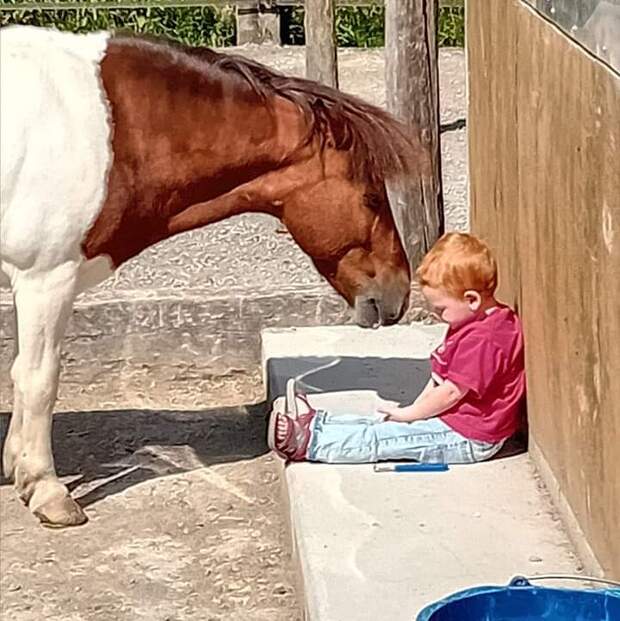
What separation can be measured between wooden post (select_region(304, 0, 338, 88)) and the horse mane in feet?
10.3

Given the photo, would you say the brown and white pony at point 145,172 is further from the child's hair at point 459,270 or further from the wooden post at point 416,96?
the wooden post at point 416,96

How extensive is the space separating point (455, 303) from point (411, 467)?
1.43 feet

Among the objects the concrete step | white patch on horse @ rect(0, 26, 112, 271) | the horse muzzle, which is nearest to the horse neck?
white patch on horse @ rect(0, 26, 112, 271)

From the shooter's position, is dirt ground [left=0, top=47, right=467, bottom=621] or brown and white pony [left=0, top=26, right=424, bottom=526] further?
brown and white pony [left=0, top=26, right=424, bottom=526]

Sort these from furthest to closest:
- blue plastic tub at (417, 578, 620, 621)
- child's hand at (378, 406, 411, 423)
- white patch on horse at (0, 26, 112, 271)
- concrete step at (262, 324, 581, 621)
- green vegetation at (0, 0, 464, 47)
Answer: green vegetation at (0, 0, 464, 47) < child's hand at (378, 406, 411, 423) < white patch on horse at (0, 26, 112, 271) < concrete step at (262, 324, 581, 621) < blue plastic tub at (417, 578, 620, 621)

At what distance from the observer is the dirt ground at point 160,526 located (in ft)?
12.5

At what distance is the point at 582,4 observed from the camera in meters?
3.27

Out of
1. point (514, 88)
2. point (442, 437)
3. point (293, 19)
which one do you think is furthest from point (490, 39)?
point (293, 19)

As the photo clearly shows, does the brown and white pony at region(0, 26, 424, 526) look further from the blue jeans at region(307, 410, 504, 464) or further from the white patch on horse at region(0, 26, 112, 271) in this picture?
the blue jeans at region(307, 410, 504, 464)

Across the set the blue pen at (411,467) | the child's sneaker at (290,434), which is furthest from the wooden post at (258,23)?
the blue pen at (411,467)

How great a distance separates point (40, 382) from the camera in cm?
421

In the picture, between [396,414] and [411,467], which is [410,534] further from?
[396,414]

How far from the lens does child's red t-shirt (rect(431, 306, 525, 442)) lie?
4004 millimetres

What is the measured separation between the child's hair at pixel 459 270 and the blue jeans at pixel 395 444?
0.36m
